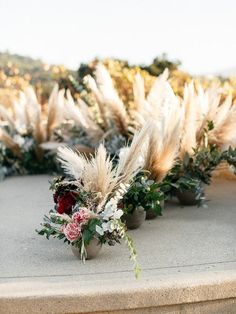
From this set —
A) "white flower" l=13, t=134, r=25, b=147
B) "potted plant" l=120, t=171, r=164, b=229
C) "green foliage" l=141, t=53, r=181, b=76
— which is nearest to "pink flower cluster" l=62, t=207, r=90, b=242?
"potted plant" l=120, t=171, r=164, b=229

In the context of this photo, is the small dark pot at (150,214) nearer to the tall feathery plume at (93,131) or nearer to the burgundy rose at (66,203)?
the burgundy rose at (66,203)

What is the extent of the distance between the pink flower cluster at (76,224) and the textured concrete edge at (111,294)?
352mm

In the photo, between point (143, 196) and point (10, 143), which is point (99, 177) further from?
point (10, 143)

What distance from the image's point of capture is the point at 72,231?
3.07m

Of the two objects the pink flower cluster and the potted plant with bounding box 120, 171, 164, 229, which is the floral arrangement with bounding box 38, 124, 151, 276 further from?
the potted plant with bounding box 120, 171, 164, 229

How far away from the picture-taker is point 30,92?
6715 mm

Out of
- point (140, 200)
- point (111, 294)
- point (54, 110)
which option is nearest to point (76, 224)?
point (111, 294)

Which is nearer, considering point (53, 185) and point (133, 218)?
point (53, 185)

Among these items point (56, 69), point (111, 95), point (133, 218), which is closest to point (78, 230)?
point (133, 218)

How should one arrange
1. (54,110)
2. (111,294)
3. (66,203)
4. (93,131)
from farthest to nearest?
(54,110), (93,131), (66,203), (111,294)

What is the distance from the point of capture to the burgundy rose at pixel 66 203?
3.33 meters

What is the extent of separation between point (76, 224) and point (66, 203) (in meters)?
0.28

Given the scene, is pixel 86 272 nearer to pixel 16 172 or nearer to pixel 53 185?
pixel 53 185

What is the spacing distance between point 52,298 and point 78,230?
0.51m
